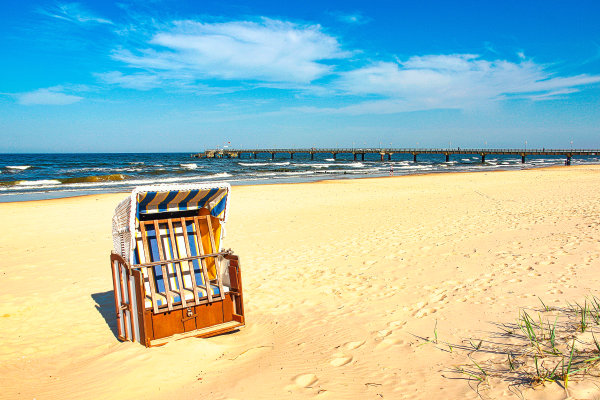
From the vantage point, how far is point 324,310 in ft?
17.0

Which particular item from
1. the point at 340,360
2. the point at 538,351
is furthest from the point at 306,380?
the point at 538,351

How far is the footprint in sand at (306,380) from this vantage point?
340cm

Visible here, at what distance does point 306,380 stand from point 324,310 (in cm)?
173

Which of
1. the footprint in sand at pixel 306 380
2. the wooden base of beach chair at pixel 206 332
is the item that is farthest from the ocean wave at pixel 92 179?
the footprint in sand at pixel 306 380

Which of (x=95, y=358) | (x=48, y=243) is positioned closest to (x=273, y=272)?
(x=95, y=358)

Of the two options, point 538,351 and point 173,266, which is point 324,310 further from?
point 538,351

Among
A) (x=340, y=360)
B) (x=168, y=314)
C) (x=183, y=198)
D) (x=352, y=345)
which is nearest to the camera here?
(x=340, y=360)

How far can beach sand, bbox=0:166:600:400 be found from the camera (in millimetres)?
3443

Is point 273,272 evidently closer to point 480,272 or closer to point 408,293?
point 408,293

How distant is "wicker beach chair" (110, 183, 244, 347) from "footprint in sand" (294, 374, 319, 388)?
50.0 inches

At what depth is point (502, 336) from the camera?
387 centimetres

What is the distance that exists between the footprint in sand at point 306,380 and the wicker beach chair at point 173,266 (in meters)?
1.27

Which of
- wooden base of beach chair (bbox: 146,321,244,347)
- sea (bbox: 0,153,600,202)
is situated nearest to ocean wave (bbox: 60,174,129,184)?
sea (bbox: 0,153,600,202)

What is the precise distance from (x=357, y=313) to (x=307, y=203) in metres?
11.0
